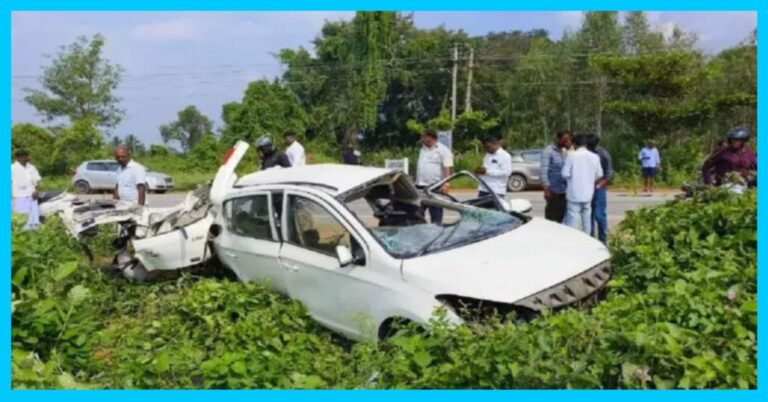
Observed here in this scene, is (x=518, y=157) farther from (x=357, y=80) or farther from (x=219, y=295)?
(x=219, y=295)

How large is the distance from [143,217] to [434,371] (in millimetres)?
4833

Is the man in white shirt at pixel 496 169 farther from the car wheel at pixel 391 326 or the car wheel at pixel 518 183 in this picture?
the car wheel at pixel 518 183

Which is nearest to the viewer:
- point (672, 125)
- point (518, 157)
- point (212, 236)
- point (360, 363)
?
point (360, 363)

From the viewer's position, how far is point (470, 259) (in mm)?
5254

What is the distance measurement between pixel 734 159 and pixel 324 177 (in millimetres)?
4483

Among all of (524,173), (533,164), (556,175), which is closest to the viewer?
(556,175)

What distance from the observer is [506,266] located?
16.8 feet

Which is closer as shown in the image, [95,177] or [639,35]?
[95,177]

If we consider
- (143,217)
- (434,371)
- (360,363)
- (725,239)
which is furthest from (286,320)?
(725,239)

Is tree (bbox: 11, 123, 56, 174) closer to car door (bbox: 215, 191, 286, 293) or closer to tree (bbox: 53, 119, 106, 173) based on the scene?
tree (bbox: 53, 119, 106, 173)

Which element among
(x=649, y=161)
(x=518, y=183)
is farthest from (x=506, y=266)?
(x=518, y=183)

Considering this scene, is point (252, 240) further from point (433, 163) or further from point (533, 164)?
point (533, 164)

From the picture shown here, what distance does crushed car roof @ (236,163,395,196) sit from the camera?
614cm

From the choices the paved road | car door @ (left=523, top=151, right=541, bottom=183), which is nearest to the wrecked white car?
the paved road
